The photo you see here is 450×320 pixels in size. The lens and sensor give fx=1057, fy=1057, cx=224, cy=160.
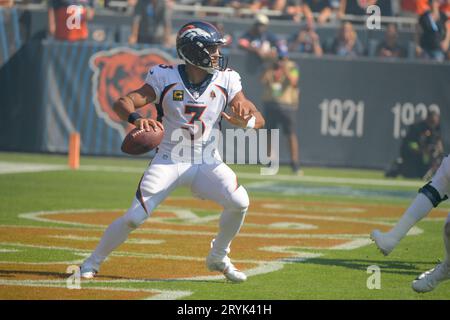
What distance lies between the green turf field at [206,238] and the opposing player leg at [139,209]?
6.4 inches

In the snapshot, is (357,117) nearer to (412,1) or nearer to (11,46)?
(412,1)

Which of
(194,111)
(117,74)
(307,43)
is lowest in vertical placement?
(117,74)

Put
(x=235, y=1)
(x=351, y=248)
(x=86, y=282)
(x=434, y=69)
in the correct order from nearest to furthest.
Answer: (x=86, y=282)
(x=351, y=248)
(x=434, y=69)
(x=235, y=1)

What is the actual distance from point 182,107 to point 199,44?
1.65 feet

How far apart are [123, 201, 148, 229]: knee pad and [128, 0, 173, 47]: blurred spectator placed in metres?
12.7

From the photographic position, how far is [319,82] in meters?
19.8

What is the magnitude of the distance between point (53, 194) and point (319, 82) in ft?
23.4

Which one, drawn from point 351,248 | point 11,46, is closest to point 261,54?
point 11,46

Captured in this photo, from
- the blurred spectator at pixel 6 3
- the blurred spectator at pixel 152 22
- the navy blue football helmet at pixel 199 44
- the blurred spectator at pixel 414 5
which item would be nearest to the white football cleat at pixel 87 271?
the navy blue football helmet at pixel 199 44

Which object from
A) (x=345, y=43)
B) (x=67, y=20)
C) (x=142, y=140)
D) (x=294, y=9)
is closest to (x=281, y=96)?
(x=345, y=43)

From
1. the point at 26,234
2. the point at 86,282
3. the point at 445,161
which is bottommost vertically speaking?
the point at 26,234

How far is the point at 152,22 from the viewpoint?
2077 cm

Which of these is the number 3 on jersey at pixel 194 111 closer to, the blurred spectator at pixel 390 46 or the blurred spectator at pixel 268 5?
the blurred spectator at pixel 390 46

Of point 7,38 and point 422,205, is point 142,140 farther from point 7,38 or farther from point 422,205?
point 7,38
